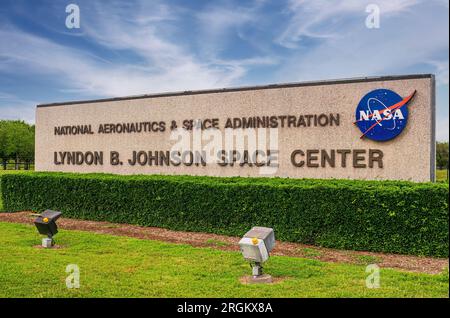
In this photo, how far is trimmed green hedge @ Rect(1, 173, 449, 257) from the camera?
8.77 metres

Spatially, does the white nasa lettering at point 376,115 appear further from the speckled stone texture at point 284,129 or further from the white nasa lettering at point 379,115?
the speckled stone texture at point 284,129

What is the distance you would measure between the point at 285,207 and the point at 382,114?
3.65 meters

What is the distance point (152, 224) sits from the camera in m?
12.1

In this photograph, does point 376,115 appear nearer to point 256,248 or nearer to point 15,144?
point 256,248

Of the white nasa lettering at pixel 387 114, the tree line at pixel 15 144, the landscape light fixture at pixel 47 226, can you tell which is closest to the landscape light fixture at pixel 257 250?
the landscape light fixture at pixel 47 226

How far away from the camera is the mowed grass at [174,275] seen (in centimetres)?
629

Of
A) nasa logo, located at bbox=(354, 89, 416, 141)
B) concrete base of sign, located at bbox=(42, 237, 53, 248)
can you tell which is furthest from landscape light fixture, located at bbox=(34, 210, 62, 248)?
nasa logo, located at bbox=(354, 89, 416, 141)

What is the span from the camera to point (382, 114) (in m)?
11.5

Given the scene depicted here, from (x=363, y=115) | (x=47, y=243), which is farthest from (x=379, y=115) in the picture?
(x=47, y=243)

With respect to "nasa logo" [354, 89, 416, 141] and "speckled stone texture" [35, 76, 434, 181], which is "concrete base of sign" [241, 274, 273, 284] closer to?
"speckled stone texture" [35, 76, 434, 181]

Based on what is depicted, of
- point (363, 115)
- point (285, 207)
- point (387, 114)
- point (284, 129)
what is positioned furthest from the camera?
point (284, 129)
